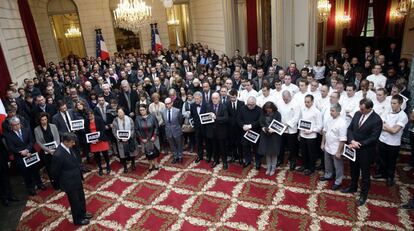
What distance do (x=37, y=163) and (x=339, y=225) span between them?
5.40 metres

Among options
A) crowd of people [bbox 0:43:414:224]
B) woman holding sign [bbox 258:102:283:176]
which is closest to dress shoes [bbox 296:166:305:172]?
crowd of people [bbox 0:43:414:224]

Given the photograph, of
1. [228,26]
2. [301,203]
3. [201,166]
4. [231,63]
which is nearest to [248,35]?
[228,26]

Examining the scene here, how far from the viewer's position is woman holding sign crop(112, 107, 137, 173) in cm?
589

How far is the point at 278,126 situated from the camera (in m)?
5.34

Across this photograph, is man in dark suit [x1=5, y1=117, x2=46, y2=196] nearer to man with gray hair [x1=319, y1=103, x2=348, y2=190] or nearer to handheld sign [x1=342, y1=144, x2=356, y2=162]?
man with gray hair [x1=319, y1=103, x2=348, y2=190]

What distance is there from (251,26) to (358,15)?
6.08m

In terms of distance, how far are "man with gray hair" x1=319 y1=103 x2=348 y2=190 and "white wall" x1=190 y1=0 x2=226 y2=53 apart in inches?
383

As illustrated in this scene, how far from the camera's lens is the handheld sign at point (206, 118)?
5.84m

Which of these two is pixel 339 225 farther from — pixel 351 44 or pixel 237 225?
A: pixel 351 44

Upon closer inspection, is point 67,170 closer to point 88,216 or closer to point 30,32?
point 88,216

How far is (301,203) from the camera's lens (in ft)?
15.9

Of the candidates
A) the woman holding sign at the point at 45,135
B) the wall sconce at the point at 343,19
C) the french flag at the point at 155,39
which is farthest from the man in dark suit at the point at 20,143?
the wall sconce at the point at 343,19

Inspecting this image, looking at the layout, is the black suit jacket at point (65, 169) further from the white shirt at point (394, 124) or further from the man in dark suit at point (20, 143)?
the white shirt at point (394, 124)

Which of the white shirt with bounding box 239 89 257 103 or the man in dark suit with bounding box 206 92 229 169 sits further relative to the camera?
the white shirt with bounding box 239 89 257 103
